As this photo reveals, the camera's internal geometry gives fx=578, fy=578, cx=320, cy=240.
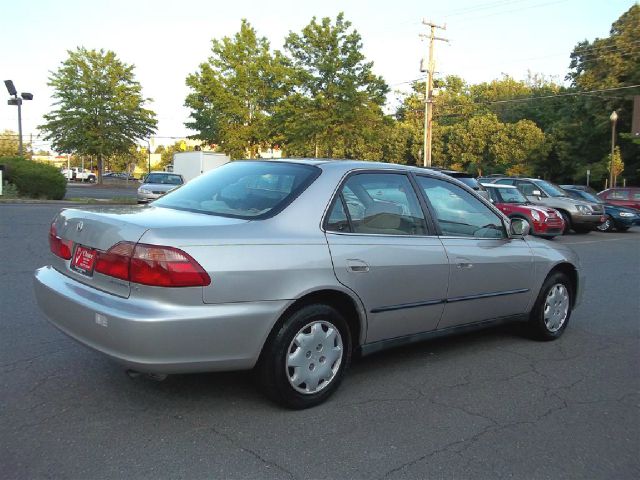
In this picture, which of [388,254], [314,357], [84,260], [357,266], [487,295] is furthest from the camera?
[487,295]

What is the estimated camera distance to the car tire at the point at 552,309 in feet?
17.6

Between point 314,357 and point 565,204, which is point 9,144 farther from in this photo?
point 314,357

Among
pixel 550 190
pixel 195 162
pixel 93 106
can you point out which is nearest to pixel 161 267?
pixel 550 190

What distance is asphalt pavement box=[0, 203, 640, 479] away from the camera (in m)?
2.96

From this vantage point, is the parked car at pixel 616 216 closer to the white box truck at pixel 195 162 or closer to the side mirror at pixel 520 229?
the side mirror at pixel 520 229

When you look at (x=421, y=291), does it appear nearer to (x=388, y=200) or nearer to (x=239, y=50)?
(x=388, y=200)

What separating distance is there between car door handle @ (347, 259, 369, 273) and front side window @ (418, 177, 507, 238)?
98 cm

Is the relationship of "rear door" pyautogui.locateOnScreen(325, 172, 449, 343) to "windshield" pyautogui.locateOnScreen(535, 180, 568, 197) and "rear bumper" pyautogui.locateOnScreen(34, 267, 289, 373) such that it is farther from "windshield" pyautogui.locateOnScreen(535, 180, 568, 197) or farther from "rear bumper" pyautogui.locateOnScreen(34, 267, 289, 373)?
"windshield" pyautogui.locateOnScreen(535, 180, 568, 197)

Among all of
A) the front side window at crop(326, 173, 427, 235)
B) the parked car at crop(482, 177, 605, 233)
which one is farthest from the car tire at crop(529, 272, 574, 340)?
the parked car at crop(482, 177, 605, 233)

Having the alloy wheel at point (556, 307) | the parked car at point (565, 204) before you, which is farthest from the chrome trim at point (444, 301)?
the parked car at point (565, 204)

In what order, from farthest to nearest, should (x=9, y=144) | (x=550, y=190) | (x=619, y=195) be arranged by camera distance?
(x=9, y=144)
(x=619, y=195)
(x=550, y=190)

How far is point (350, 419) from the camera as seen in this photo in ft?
11.6

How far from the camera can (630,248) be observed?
14.7 m

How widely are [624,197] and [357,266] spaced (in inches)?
921
